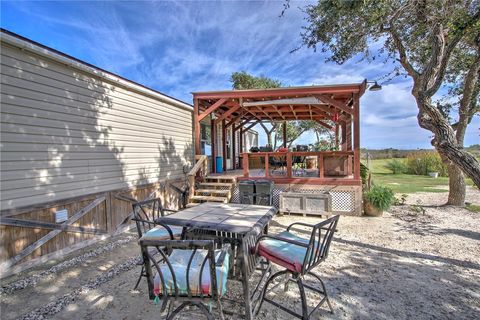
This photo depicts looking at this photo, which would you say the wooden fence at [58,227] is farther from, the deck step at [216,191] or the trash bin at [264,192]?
the trash bin at [264,192]

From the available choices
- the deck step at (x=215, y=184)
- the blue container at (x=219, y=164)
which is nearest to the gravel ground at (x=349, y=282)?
the deck step at (x=215, y=184)

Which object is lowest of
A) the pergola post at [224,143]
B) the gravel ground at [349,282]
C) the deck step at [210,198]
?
the gravel ground at [349,282]

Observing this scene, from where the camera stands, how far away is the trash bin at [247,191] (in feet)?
22.4

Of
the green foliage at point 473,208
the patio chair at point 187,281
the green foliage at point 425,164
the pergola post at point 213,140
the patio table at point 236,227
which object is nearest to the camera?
the patio chair at point 187,281

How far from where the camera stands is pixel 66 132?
418 cm

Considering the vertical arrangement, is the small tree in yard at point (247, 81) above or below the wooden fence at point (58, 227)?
above

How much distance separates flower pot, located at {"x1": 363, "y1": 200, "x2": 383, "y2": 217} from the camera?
625 centimetres

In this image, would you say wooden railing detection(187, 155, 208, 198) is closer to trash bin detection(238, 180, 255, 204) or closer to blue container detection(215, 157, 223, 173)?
trash bin detection(238, 180, 255, 204)

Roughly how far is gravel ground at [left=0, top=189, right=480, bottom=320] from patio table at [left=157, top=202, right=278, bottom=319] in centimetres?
43

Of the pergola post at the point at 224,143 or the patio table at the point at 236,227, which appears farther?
the pergola post at the point at 224,143

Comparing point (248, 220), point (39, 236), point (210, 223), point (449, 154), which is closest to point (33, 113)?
point (39, 236)

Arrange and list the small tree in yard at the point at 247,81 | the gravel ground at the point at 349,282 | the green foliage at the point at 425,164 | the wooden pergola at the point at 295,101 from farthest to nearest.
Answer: the small tree in yard at the point at 247,81 → the green foliage at the point at 425,164 → the wooden pergola at the point at 295,101 → the gravel ground at the point at 349,282

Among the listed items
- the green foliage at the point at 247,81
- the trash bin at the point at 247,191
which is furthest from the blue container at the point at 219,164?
the green foliage at the point at 247,81

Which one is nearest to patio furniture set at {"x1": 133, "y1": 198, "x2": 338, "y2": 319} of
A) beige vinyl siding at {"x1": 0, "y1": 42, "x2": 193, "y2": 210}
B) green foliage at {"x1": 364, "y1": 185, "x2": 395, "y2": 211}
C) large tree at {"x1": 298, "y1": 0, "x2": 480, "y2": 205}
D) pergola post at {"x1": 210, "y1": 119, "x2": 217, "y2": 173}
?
beige vinyl siding at {"x1": 0, "y1": 42, "x2": 193, "y2": 210}
